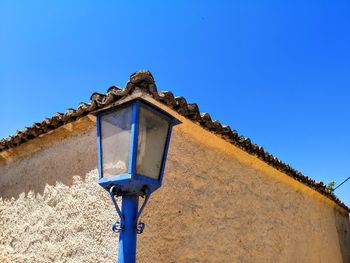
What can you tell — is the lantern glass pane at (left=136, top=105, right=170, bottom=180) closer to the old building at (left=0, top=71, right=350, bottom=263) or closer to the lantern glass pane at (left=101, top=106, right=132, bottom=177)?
the lantern glass pane at (left=101, top=106, right=132, bottom=177)

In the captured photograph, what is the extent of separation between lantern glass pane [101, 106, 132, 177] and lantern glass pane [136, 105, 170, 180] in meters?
0.07

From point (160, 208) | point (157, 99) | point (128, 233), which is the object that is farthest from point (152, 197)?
point (128, 233)

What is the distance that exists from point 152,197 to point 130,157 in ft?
4.61

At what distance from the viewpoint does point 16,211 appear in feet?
13.5

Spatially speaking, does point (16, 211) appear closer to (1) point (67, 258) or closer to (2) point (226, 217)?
(1) point (67, 258)

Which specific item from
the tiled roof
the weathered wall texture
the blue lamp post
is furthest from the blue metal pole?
the tiled roof

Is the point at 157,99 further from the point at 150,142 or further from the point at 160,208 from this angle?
the point at 150,142

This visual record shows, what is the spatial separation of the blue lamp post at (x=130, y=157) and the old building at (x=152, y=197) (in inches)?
36.6

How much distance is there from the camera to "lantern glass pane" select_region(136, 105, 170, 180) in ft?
6.24

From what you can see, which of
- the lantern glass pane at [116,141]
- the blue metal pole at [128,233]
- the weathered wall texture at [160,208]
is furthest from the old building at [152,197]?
the blue metal pole at [128,233]

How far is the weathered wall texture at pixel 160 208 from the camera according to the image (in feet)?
10.4

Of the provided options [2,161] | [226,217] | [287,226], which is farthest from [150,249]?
[287,226]

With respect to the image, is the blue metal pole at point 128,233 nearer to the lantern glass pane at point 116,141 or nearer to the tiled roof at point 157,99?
the lantern glass pane at point 116,141

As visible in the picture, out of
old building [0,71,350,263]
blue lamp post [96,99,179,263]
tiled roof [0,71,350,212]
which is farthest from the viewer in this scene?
old building [0,71,350,263]
